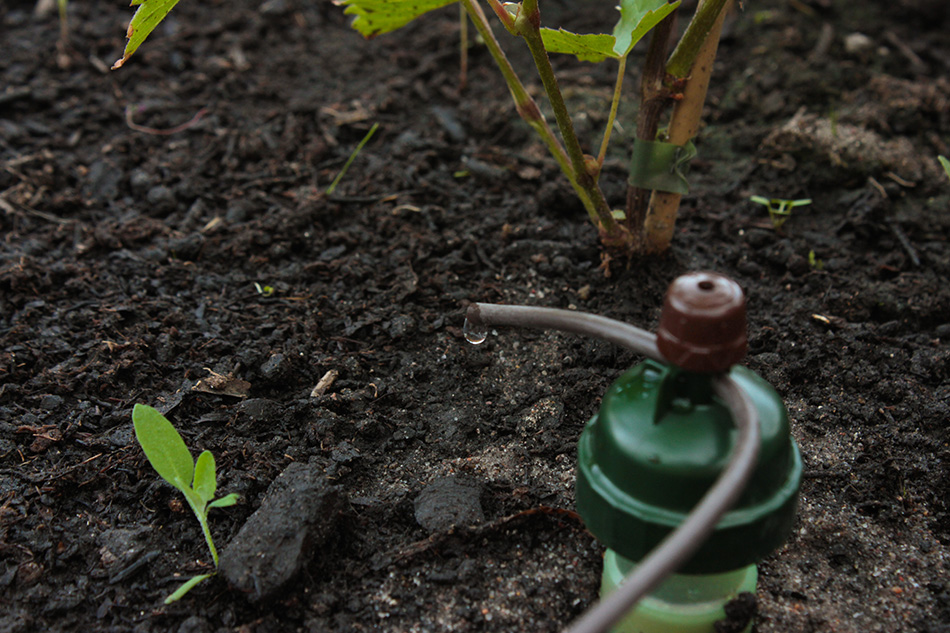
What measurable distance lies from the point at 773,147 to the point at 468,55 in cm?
114

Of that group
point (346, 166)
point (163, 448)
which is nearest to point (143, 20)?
point (163, 448)

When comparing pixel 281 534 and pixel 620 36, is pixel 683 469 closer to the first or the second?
pixel 281 534

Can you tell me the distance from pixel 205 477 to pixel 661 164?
112 cm

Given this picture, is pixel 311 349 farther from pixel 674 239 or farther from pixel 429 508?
pixel 674 239

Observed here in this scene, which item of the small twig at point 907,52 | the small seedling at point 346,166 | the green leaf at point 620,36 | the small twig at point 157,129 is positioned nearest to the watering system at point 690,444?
the green leaf at point 620,36

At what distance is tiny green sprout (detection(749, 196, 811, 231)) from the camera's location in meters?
1.92

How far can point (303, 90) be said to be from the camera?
100 inches

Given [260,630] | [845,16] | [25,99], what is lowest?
[260,630]

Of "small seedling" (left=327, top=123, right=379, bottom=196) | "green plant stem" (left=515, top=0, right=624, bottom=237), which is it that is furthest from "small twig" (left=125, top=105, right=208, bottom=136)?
"green plant stem" (left=515, top=0, right=624, bottom=237)

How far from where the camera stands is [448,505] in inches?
50.9

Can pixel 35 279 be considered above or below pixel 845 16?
below

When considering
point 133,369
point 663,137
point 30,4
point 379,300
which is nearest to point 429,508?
point 379,300

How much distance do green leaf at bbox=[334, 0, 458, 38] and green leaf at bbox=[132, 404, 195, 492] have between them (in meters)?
0.76

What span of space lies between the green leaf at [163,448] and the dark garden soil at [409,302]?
0.13 meters
